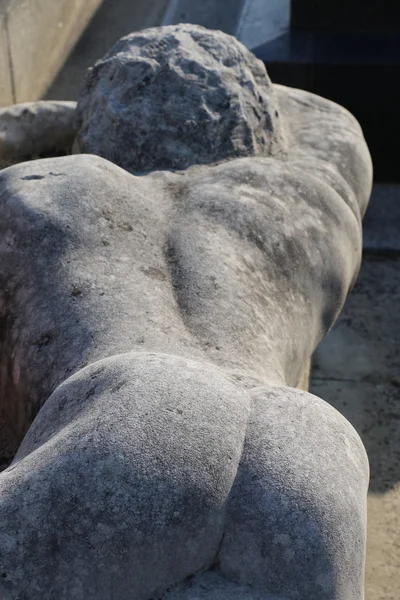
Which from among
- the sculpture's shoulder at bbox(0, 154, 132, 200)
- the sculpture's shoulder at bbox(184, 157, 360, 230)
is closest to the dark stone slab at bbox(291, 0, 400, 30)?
the sculpture's shoulder at bbox(184, 157, 360, 230)

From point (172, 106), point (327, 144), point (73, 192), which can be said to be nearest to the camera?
point (73, 192)

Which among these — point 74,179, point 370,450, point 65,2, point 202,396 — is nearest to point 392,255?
point 370,450

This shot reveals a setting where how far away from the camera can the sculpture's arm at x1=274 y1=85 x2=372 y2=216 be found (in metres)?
2.26

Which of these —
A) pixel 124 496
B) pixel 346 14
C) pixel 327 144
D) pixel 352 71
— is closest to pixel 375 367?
pixel 327 144

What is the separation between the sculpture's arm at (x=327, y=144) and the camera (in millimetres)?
2262

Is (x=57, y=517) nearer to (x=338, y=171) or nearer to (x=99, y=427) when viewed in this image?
(x=99, y=427)

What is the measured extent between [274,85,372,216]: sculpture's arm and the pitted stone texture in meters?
0.15

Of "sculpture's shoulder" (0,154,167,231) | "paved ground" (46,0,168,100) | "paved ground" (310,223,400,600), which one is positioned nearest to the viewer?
"sculpture's shoulder" (0,154,167,231)

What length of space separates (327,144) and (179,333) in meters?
0.96

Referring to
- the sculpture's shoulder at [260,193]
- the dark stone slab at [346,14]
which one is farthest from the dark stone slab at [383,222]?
the sculpture's shoulder at [260,193]

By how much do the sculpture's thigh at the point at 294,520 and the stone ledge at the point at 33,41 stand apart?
3.02 meters

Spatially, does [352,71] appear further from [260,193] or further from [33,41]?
[260,193]

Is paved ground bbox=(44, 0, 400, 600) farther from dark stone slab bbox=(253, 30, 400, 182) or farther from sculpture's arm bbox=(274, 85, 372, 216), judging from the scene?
sculpture's arm bbox=(274, 85, 372, 216)

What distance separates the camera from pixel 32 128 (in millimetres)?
2436
